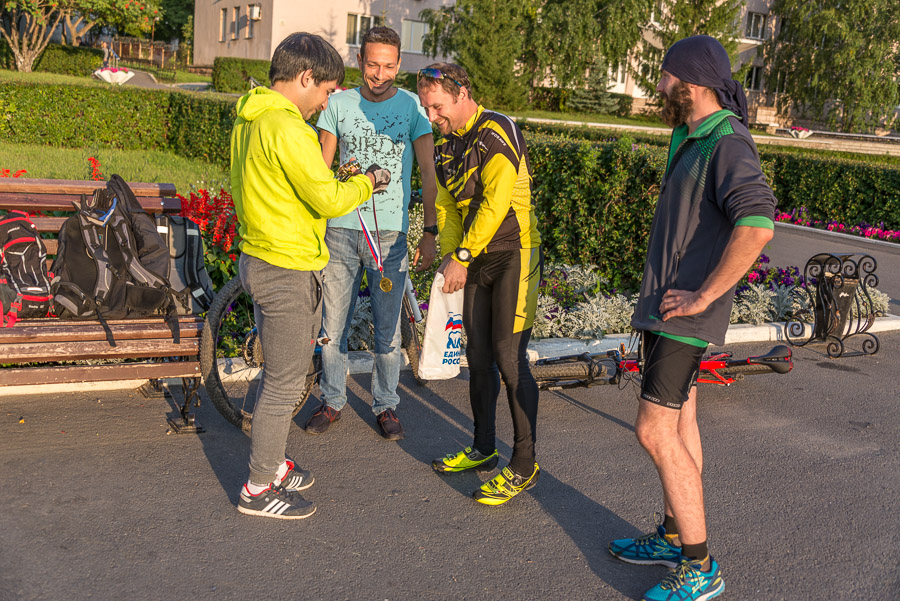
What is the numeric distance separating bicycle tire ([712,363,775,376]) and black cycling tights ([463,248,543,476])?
2.30 metres

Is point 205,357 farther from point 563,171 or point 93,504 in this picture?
point 563,171

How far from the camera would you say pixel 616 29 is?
40.3 meters

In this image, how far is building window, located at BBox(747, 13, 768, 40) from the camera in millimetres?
48906

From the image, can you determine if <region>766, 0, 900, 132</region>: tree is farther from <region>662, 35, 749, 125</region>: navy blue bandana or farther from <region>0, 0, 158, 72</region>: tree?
<region>662, 35, 749, 125</region>: navy blue bandana

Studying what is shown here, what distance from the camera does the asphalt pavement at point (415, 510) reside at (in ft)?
11.0

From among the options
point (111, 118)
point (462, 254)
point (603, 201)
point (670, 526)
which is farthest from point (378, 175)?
point (111, 118)

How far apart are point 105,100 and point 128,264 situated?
1623cm

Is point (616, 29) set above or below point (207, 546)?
above

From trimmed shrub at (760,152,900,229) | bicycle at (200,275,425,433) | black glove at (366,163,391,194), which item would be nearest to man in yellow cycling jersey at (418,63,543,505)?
black glove at (366,163,391,194)

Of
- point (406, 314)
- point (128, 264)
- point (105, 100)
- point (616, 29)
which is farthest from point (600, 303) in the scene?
point (616, 29)

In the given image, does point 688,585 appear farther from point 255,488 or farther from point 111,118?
point 111,118

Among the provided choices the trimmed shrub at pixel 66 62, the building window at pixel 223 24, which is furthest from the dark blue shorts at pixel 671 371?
the building window at pixel 223 24

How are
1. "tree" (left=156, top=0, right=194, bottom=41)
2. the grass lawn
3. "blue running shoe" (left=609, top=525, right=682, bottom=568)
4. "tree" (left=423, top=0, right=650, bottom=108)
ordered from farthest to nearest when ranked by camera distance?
"tree" (left=156, top=0, right=194, bottom=41)
"tree" (left=423, top=0, right=650, bottom=108)
the grass lawn
"blue running shoe" (left=609, top=525, right=682, bottom=568)

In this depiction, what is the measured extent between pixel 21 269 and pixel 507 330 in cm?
264
